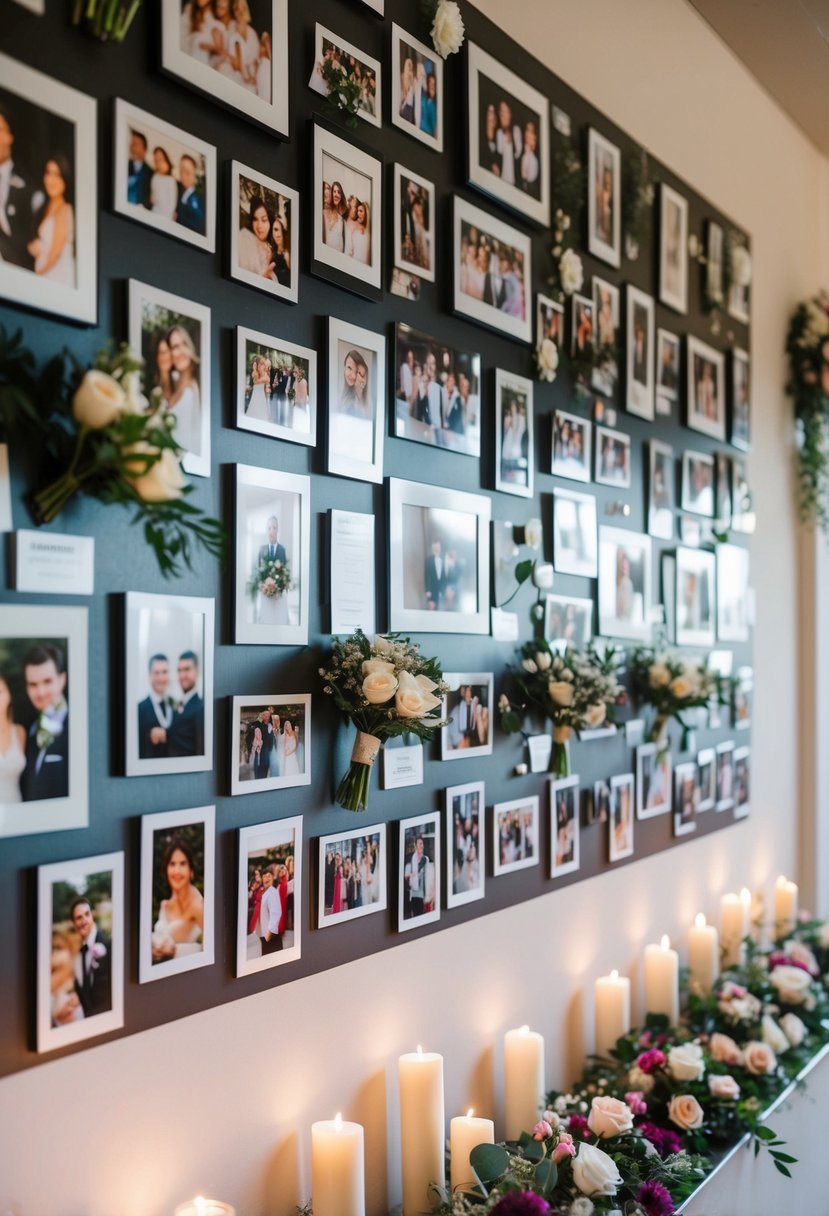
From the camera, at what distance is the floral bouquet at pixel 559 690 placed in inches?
127

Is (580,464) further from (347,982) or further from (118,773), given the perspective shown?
(118,773)

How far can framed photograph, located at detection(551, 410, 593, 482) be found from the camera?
3.47 metres

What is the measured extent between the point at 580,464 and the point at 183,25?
1859mm

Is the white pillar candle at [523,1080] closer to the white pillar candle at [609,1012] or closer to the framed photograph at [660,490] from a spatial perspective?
the white pillar candle at [609,1012]

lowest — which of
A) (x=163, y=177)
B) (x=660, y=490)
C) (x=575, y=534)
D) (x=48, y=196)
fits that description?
(x=575, y=534)

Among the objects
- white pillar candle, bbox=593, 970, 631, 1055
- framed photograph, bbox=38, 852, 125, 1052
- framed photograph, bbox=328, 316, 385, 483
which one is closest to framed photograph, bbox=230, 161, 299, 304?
framed photograph, bbox=328, 316, 385, 483

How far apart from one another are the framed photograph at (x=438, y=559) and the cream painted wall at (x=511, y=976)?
2.77 feet

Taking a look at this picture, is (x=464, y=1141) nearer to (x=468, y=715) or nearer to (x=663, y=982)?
(x=468, y=715)

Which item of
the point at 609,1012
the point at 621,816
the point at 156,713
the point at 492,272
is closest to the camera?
the point at 156,713

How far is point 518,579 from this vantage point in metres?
3.22

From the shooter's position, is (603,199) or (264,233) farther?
(603,199)

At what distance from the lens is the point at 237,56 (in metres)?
2.31

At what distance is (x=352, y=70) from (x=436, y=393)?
787 millimetres

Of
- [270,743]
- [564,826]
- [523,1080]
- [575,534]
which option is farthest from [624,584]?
[270,743]
